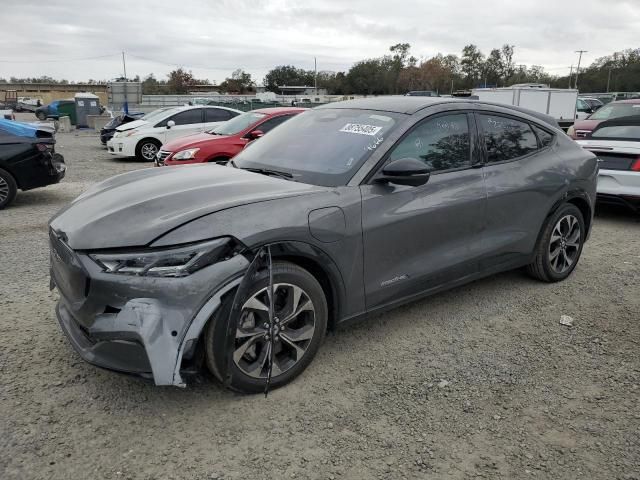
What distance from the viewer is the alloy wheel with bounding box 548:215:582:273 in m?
4.73

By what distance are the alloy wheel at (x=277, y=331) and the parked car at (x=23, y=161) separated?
6.31 meters

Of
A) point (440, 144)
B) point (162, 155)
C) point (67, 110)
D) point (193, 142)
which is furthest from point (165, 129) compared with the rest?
point (67, 110)

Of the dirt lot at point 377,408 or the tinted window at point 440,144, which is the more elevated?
the tinted window at point 440,144

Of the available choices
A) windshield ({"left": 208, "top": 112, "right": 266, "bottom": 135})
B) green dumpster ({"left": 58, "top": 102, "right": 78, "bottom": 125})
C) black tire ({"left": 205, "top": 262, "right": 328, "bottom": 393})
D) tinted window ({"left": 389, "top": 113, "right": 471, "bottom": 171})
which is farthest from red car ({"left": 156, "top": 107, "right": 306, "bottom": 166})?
green dumpster ({"left": 58, "top": 102, "right": 78, "bottom": 125})

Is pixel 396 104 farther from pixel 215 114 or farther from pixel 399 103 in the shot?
pixel 215 114

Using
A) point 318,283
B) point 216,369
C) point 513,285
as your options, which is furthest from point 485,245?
point 216,369

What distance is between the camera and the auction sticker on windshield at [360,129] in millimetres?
3625

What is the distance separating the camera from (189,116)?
45.2 feet

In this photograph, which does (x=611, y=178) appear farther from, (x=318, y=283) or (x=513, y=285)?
(x=318, y=283)

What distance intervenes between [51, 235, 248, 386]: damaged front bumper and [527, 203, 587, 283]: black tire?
3.07 m

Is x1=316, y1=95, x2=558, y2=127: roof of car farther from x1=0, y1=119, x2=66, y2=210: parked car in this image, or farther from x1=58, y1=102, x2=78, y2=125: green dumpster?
x1=58, y1=102, x2=78, y2=125: green dumpster

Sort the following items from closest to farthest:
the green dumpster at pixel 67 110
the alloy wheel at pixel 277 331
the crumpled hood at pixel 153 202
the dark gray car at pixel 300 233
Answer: the dark gray car at pixel 300 233, the crumpled hood at pixel 153 202, the alloy wheel at pixel 277 331, the green dumpster at pixel 67 110

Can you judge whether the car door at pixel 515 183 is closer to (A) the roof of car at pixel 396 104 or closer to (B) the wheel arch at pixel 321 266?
(A) the roof of car at pixel 396 104

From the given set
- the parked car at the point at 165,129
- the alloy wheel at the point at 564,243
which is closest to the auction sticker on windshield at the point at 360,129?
the alloy wheel at the point at 564,243
